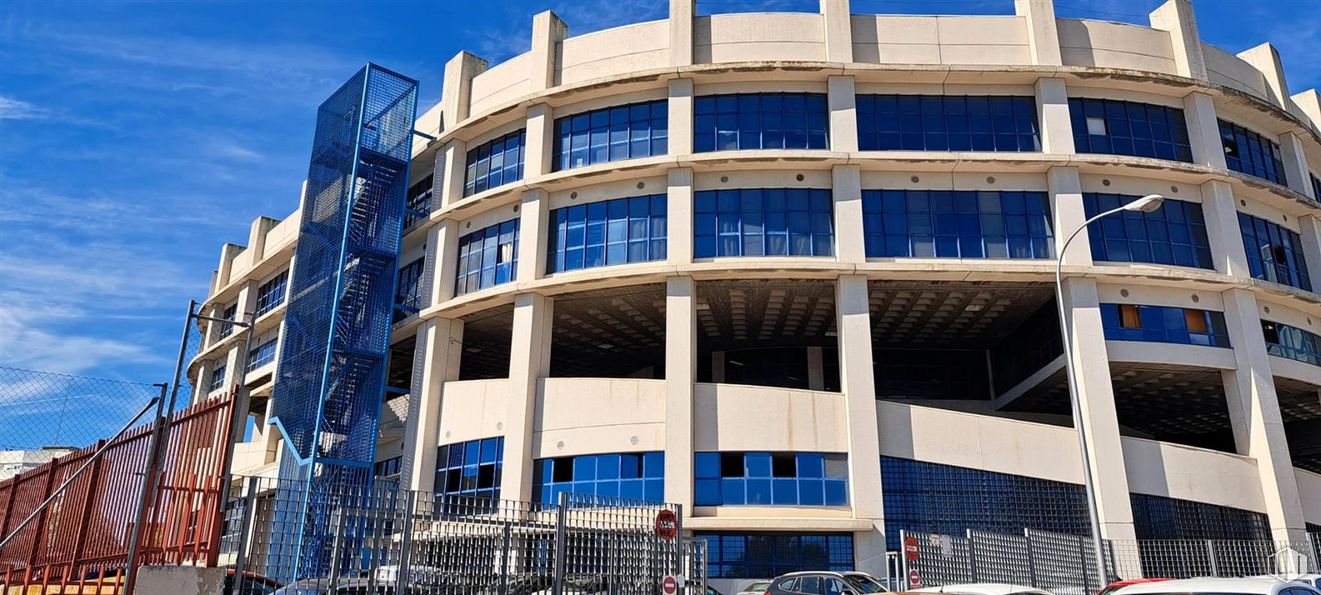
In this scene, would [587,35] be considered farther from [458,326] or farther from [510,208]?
[458,326]

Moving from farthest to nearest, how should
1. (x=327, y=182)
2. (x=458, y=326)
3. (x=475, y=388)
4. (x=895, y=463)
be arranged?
(x=327, y=182), (x=458, y=326), (x=475, y=388), (x=895, y=463)

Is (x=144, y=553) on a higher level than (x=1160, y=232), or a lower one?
lower

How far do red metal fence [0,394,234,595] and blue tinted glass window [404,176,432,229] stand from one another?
22.3 meters

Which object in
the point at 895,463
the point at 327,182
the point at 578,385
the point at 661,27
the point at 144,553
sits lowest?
the point at 144,553

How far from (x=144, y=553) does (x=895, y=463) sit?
68.0ft

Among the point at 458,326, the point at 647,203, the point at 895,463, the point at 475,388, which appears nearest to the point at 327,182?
the point at 458,326

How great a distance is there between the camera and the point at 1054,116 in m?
29.7

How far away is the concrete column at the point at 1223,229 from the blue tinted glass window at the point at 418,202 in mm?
27904

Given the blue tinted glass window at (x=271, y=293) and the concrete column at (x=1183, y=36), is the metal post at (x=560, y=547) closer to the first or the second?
the concrete column at (x=1183, y=36)

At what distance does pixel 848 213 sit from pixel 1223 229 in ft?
40.7

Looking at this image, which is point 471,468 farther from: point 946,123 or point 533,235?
point 946,123

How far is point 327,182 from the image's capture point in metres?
37.3

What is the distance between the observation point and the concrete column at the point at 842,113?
2933 centimetres

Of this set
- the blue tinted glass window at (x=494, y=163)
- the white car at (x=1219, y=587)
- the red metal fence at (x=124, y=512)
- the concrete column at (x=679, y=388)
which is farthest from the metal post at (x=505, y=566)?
the blue tinted glass window at (x=494, y=163)
